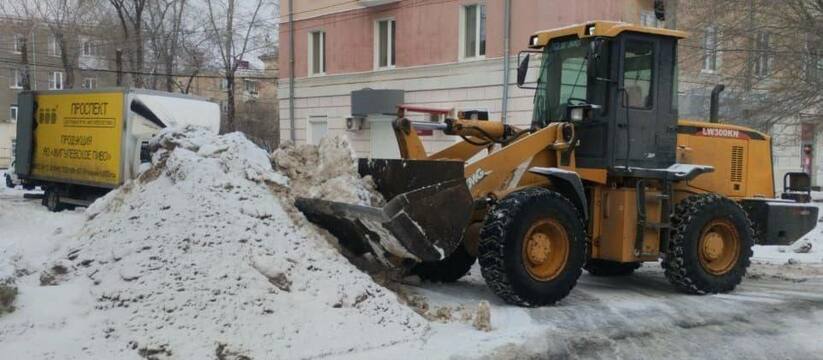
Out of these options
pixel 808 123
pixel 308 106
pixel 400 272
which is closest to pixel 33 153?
pixel 308 106

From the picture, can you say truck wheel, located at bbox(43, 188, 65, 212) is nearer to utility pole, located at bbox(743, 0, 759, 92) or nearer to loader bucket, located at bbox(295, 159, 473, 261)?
loader bucket, located at bbox(295, 159, 473, 261)

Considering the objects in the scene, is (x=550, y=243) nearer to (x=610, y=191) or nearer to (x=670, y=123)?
(x=610, y=191)

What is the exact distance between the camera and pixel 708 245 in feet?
28.3

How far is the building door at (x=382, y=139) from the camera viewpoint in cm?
2430

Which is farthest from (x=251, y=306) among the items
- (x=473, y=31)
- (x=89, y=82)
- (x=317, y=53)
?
(x=89, y=82)

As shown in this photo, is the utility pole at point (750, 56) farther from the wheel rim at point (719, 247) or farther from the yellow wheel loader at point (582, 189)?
the wheel rim at point (719, 247)

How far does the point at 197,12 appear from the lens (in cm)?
3622

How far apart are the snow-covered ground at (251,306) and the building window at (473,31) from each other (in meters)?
14.4

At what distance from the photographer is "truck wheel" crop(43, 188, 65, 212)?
2006 centimetres

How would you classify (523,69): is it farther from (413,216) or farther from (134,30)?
(134,30)

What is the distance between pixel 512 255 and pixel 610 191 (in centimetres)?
Answer: 181

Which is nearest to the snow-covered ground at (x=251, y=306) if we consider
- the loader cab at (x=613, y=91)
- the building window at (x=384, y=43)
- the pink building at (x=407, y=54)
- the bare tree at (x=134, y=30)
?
the loader cab at (x=613, y=91)

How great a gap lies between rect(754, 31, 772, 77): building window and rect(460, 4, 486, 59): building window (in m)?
7.08

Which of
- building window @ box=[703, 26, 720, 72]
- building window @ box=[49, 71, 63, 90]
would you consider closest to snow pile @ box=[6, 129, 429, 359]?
building window @ box=[703, 26, 720, 72]
